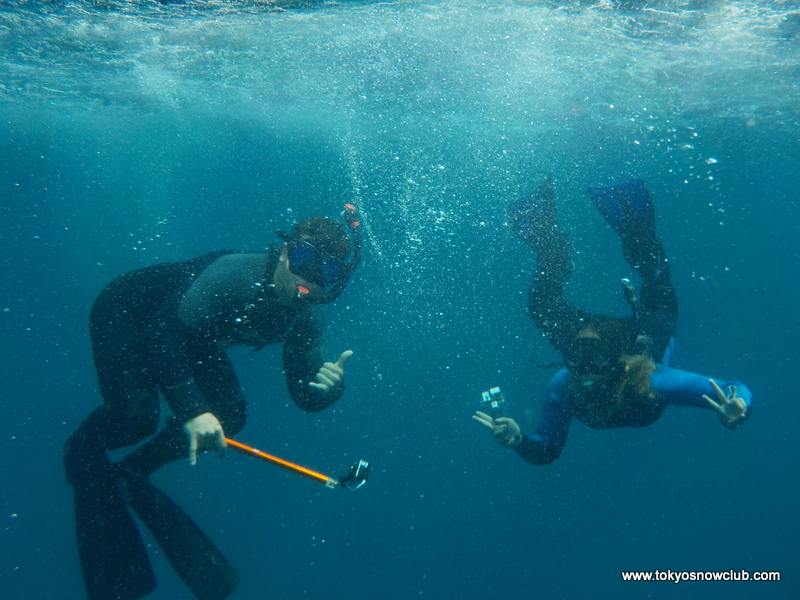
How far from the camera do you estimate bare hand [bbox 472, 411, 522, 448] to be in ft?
14.6

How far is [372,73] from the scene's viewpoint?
13672 millimetres

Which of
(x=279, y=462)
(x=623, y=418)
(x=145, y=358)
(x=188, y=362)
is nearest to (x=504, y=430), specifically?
(x=623, y=418)

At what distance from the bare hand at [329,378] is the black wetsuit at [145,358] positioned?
0.32 ft

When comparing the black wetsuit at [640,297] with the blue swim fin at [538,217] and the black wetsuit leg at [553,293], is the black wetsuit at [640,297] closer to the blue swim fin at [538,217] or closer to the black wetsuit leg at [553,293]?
the black wetsuit leg at [553,293]

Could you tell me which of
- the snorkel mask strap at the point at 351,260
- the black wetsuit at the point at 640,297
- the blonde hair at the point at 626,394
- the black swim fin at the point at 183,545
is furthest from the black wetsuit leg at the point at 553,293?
the black swim fin at the point at 183,545

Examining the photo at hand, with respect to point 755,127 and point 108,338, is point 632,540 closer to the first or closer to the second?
point 755,127

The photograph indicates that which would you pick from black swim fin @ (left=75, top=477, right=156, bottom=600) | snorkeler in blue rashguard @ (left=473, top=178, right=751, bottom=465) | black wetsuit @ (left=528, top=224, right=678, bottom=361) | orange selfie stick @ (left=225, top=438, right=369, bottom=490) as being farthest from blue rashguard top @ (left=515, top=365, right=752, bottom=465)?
black swim fin @ (left=75, top=477, right=156, bottom=600)

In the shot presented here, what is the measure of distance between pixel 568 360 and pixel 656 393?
2.72ft

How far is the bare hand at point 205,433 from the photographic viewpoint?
2672mm

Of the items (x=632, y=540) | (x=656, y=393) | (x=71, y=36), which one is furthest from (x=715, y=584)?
(x=71, y=36)

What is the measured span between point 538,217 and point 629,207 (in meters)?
A: 1.39

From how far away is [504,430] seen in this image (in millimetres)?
4449

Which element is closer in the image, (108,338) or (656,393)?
(108,338)

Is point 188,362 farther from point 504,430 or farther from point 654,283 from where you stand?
point 654,283
